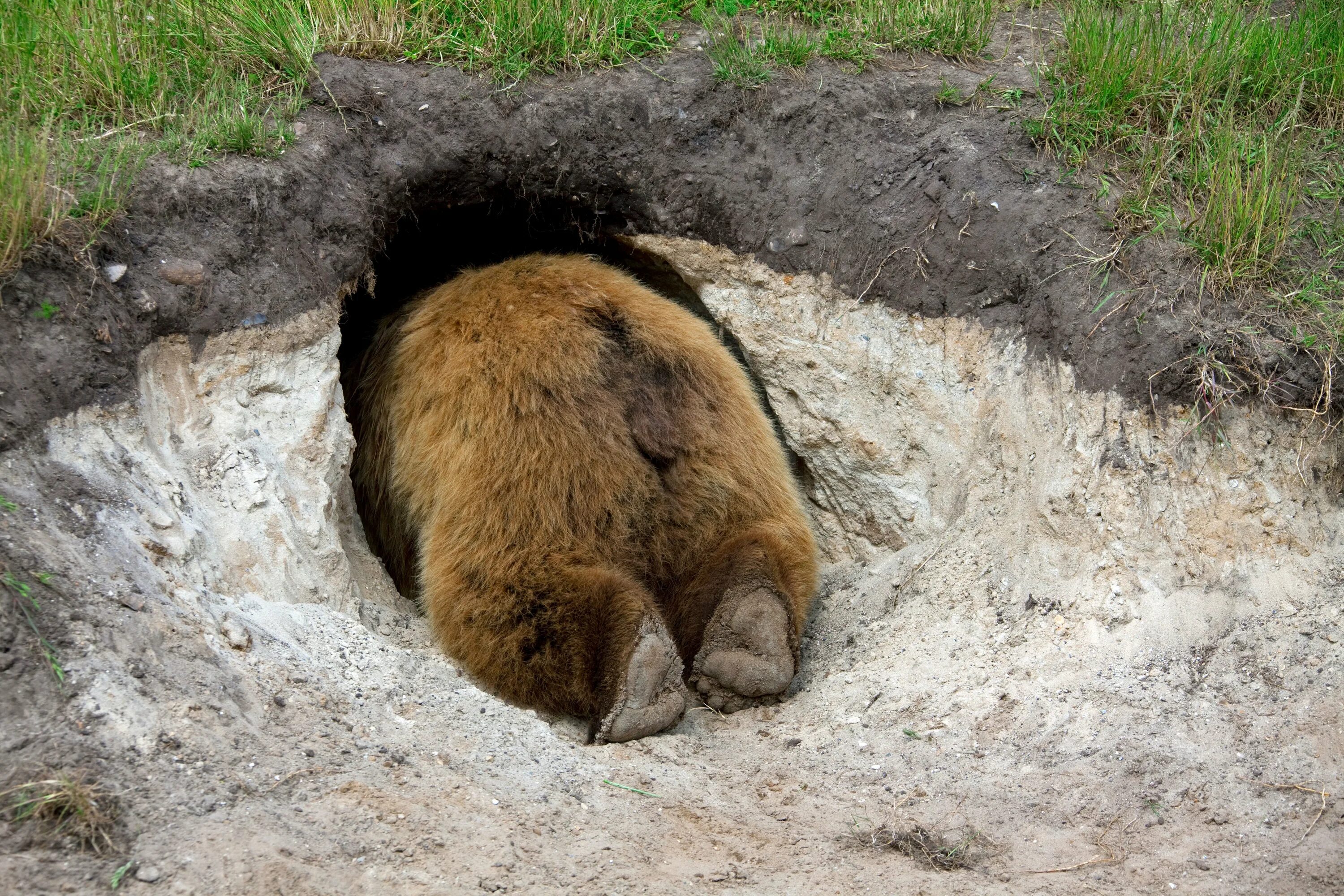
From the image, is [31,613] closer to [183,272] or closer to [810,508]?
[183,272]

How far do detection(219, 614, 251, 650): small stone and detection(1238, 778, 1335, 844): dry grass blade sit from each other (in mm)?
2834

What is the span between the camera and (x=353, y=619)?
366 cm

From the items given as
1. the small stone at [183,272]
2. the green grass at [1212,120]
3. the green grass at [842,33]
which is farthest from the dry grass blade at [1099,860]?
the green grass at [842,33]

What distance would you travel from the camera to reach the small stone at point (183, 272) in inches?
141

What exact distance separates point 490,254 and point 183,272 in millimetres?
1783

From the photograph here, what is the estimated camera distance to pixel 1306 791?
113 inches

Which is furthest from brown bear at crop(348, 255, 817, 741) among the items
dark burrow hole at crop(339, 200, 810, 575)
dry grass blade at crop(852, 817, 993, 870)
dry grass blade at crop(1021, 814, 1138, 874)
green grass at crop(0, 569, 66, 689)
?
green grass at crop(0, 569, 66, 689)

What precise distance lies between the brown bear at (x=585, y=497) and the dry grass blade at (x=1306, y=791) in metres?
1.43

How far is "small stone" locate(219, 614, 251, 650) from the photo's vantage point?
3.04 m

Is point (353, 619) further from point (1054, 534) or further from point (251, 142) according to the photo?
point (1054, 534)

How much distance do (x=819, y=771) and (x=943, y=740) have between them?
0.40 metres

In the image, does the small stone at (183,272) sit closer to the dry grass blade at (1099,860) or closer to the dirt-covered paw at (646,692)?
the dirt-covered paw at (646,692)

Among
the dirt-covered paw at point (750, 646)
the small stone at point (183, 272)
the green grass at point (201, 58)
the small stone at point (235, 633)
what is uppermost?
the green grass at point (201, 58)

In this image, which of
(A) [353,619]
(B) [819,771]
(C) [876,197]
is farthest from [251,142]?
(B) [819,771]
